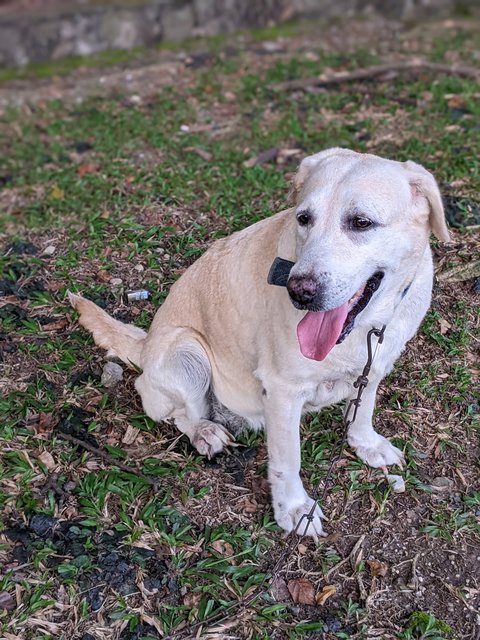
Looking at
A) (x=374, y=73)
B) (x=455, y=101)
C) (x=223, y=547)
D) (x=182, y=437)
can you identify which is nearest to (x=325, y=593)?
(x=223, y=547)

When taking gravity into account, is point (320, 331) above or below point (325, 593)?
above

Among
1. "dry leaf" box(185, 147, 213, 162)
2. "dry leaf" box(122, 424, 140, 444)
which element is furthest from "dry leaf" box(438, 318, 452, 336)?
"dry leaf" box(185, 147, 213, 162)

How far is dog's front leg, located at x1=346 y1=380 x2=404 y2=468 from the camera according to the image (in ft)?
12.1

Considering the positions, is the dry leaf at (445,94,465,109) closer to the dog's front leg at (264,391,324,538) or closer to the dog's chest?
the dog's chest

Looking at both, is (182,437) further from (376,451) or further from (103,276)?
(103,276)

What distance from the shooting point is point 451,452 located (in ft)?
12.4

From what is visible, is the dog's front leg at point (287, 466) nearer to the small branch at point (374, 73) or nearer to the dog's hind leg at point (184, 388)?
the dog's hind leg at point (184, 388)

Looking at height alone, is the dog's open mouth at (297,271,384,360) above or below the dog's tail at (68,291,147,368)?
above

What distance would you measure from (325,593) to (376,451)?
87 centimetres

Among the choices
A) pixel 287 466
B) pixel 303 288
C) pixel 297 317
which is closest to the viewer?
pixel 303 288

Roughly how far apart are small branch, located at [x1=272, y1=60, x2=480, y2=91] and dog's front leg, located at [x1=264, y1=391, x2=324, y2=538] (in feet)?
16.5

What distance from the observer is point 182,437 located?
3891 mm

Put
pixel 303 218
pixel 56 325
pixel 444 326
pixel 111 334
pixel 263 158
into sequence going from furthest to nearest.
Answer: pixel 263 158 < pixel 56 325 < pixel 444 326 < pixel 111 334 < pixel 303 218

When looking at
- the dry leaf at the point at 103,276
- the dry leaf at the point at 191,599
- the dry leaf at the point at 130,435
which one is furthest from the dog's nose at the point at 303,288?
the dry leaf at the point at 103,276
